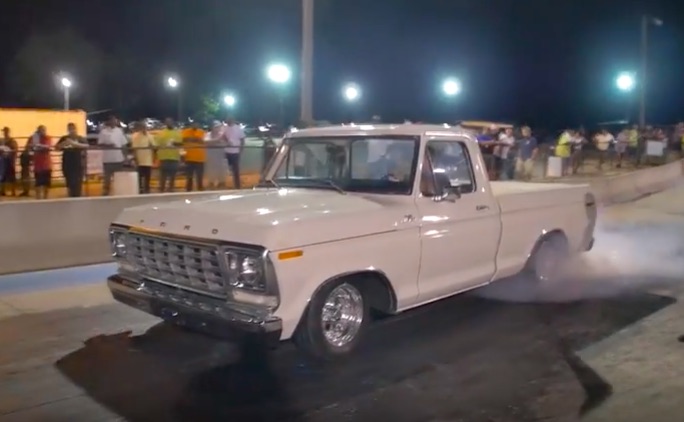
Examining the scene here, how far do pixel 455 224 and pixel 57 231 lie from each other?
230 inches

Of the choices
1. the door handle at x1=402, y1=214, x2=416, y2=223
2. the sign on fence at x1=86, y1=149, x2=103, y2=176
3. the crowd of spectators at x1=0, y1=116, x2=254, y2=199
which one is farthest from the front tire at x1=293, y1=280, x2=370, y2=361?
the sign on fence at x1=86, y1=149, x2=103, y2=176

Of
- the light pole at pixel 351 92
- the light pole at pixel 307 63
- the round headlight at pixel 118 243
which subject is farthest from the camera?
the light pole at pixel 351 92

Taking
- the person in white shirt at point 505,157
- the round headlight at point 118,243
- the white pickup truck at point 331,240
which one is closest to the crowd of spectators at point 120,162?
the person in white shirt at point 505,157

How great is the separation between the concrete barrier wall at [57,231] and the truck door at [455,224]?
571 cm

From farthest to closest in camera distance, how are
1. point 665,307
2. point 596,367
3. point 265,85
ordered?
point 265,85, point 665,307, point 596,367

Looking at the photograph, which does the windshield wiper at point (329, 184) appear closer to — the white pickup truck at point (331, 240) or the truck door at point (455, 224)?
the white pickup truck at point (331, 240)

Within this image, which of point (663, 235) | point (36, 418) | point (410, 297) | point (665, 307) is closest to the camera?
point (36, 418)

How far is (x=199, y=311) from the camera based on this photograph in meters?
6.56

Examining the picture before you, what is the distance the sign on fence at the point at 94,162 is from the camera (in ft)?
49.0

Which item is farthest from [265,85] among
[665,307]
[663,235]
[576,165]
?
[665,307]

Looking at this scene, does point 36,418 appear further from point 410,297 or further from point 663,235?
point 663,235

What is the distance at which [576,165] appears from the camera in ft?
84.1

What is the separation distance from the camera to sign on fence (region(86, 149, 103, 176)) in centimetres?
1495

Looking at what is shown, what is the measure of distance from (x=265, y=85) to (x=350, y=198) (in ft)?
223
